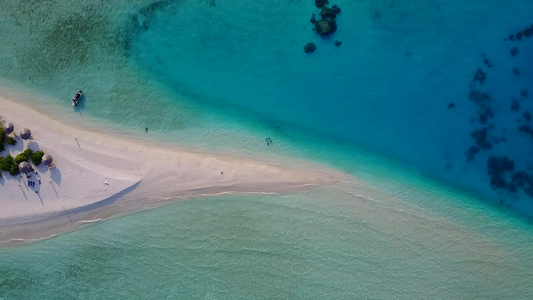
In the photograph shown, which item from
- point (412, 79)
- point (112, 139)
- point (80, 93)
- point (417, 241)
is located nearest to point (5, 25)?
point (80, 93)

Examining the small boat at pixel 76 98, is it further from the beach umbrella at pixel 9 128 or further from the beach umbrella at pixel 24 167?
the beach umbrella at pixel 24 167

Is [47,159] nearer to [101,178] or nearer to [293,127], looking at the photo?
[101,178]

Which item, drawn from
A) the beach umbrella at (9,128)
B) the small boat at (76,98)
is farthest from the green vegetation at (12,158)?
the small boat at (76,98)

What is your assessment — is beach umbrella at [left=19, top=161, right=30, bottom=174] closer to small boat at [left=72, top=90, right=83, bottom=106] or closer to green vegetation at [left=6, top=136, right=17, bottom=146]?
green vegetation at [left=6, top=136, right=17, bottom=146]

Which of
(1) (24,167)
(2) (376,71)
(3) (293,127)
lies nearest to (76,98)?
(1) (24,167)

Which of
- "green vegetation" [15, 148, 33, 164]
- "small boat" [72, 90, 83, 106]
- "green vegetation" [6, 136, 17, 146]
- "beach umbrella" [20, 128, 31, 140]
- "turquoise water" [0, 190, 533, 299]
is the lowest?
"turquoise water" [0, 190, 533, 299]

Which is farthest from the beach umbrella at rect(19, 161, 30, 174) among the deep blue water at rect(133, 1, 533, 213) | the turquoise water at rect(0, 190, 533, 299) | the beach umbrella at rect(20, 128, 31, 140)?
the deep blue water at rect(133, 1, 533, 213)
